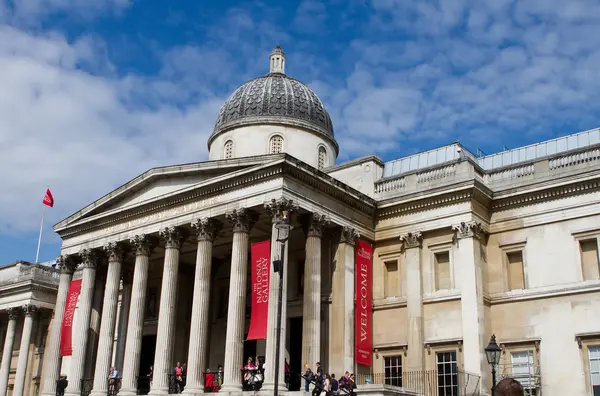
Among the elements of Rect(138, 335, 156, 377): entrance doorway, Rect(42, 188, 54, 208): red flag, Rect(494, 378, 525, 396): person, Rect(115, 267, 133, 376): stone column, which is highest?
Rect(42, 188, 54, 208): red flag

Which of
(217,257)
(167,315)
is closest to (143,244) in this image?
(167,315)

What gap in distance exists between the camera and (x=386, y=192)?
29109 millimetres

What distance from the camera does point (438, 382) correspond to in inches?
1001

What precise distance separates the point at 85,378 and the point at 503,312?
17.6 meters

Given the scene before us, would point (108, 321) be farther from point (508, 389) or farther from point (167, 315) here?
point (508, 389)

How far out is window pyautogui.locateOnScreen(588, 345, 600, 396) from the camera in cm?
2345

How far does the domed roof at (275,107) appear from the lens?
33938 mm

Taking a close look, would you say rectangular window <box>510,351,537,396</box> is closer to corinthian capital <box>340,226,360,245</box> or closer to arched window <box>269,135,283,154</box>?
corinthian capital <box>340,226,360,245</box>

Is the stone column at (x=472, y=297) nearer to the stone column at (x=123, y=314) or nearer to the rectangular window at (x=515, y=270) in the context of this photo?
the rectangular window at (x=515, y=270)

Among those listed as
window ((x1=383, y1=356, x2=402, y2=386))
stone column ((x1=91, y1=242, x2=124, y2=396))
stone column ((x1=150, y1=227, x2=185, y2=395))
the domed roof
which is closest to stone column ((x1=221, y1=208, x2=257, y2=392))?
stone column ((x1=150, y1=227, x2=185, y2=395))

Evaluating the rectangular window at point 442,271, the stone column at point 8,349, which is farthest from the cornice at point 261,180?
the stone column at point 8,349

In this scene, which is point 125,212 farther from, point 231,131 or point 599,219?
point 599,219

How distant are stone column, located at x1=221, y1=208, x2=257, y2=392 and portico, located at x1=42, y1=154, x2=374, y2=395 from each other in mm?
35

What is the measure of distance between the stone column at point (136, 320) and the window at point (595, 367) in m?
16.6
